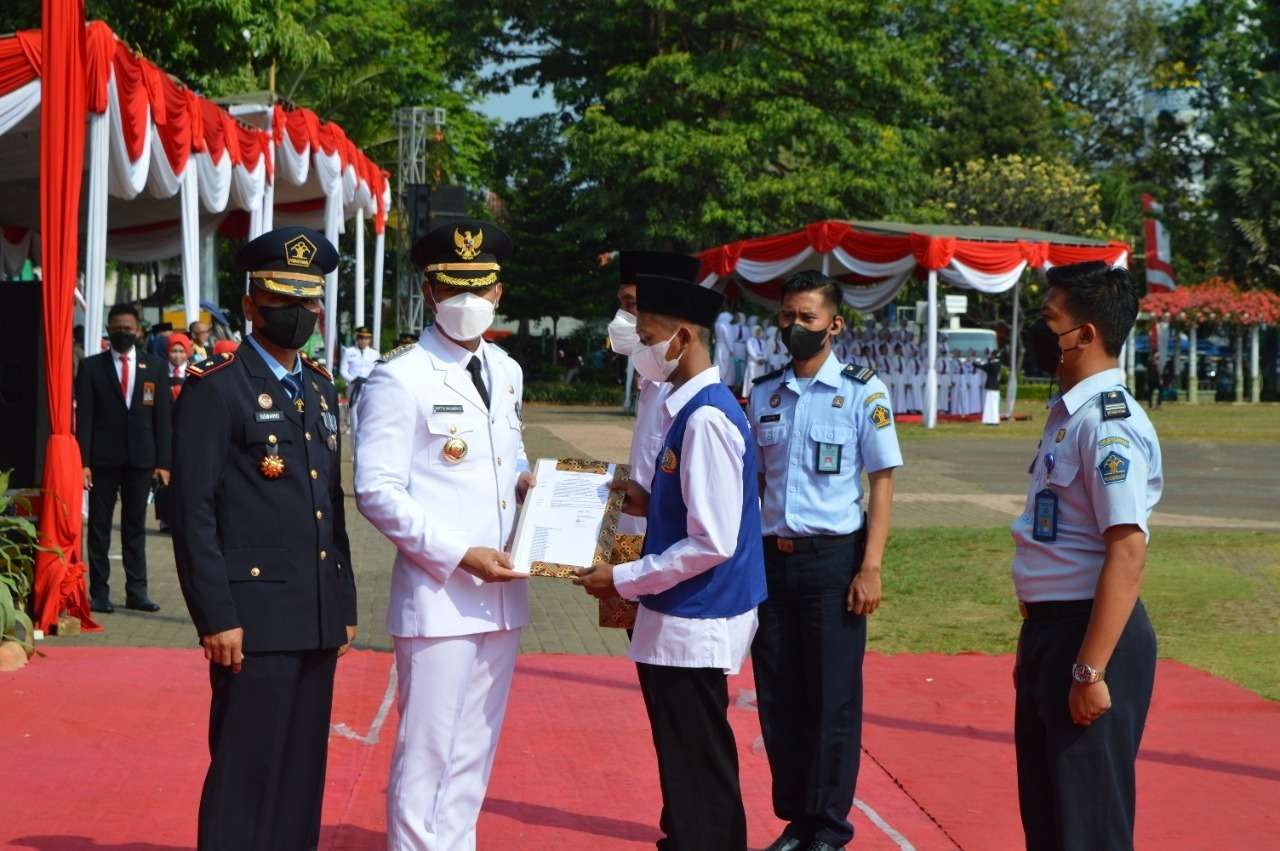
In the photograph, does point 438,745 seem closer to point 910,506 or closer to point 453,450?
point 453,450

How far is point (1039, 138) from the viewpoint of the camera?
58531 millimetres

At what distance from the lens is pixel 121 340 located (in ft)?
37.6

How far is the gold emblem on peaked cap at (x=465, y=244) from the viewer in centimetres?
474

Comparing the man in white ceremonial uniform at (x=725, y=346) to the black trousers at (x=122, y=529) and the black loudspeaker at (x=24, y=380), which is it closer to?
the black trousers at (x=122, y=529)

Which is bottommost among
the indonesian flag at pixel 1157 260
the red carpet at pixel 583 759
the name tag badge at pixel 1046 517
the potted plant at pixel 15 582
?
the red carpet at pixel 583 759

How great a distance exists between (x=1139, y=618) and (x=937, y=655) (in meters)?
5.73

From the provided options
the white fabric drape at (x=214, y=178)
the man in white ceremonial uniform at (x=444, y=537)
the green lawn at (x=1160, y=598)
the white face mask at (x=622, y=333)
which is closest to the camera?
the man in white ceremonial uniform at (x=444, y=537)

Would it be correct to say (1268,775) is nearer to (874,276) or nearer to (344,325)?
(874,276)

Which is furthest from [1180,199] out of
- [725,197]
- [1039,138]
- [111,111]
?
A: [111,111]

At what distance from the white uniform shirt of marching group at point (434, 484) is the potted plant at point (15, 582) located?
4.91 metres

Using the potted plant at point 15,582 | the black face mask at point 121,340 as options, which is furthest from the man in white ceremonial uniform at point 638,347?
the black face mask at point 121,340

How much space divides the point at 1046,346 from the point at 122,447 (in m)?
8.19

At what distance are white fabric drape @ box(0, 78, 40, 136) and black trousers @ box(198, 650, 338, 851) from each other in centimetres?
752

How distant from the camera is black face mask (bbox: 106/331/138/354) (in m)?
11.4
